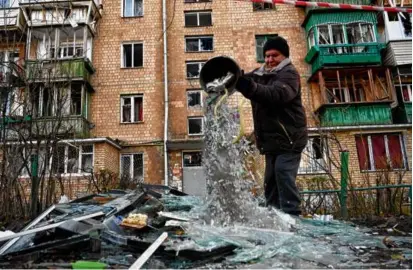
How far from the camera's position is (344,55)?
14305 mm

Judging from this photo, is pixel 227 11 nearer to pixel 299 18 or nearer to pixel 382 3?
pixel 299 18

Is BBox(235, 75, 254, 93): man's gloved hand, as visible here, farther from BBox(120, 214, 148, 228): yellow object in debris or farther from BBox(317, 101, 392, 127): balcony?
BBox(317, 101, 392, 127): balcony

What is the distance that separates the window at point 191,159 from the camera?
47.9 ft

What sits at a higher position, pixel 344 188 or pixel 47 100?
pixel 47 100

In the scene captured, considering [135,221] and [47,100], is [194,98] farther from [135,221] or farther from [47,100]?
[135,221]

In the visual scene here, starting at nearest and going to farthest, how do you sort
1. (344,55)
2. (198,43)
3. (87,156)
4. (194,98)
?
(87,156), (344,55), (194,98), (198,43)

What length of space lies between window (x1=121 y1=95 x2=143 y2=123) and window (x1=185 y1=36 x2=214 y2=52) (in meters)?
3.51

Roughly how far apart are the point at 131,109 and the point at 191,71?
3408mm

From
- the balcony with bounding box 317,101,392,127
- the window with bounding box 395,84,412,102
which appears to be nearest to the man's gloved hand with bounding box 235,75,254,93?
the balcony with bounding box 317,101,392,127

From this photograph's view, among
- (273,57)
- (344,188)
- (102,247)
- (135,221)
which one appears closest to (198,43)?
(344,188)

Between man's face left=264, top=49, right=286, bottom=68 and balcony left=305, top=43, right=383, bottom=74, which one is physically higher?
balcony left=305, top=43, right=383, bottom=74

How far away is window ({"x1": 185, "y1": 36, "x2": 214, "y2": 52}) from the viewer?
1619 cm

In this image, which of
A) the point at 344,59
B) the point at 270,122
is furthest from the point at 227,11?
the point at 270,122

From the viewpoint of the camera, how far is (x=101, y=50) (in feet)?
52.2
